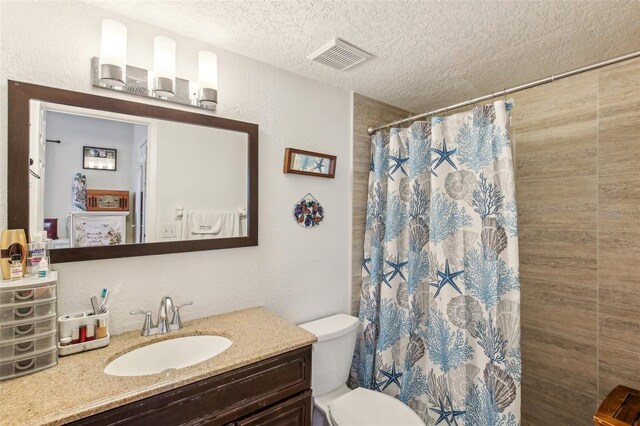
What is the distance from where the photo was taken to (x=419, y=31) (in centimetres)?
145

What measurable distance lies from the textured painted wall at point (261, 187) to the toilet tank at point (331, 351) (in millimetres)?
169

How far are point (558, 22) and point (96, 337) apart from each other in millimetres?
Result: 2416

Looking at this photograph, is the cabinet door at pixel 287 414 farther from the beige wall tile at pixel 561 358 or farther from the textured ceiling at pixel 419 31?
the textured ceiling at pixel 419 31

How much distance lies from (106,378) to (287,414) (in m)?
0.70

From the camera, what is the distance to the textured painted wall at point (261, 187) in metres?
1.21

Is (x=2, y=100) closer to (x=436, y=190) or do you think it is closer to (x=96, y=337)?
(x=96, y=337)

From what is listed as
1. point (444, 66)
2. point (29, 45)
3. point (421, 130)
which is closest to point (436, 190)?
point (421, 130)

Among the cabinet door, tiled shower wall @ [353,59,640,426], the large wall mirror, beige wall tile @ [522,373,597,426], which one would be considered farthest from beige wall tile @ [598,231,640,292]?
the large wall mirror

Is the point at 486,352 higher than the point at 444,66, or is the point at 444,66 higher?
the point at 444,66

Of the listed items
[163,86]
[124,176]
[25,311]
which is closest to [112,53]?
[163,86]

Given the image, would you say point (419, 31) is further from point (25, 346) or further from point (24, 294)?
point (25, 346)

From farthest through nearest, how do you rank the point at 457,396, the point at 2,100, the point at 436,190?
the point at 436,190 < the point at 457,396 < the point at 2,100

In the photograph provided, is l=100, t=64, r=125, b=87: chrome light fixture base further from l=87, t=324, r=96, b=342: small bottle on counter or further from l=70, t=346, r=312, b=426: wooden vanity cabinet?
l=70, t=346, r=312, b=426: wooden vanity cabinet

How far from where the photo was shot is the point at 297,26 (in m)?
1.42
